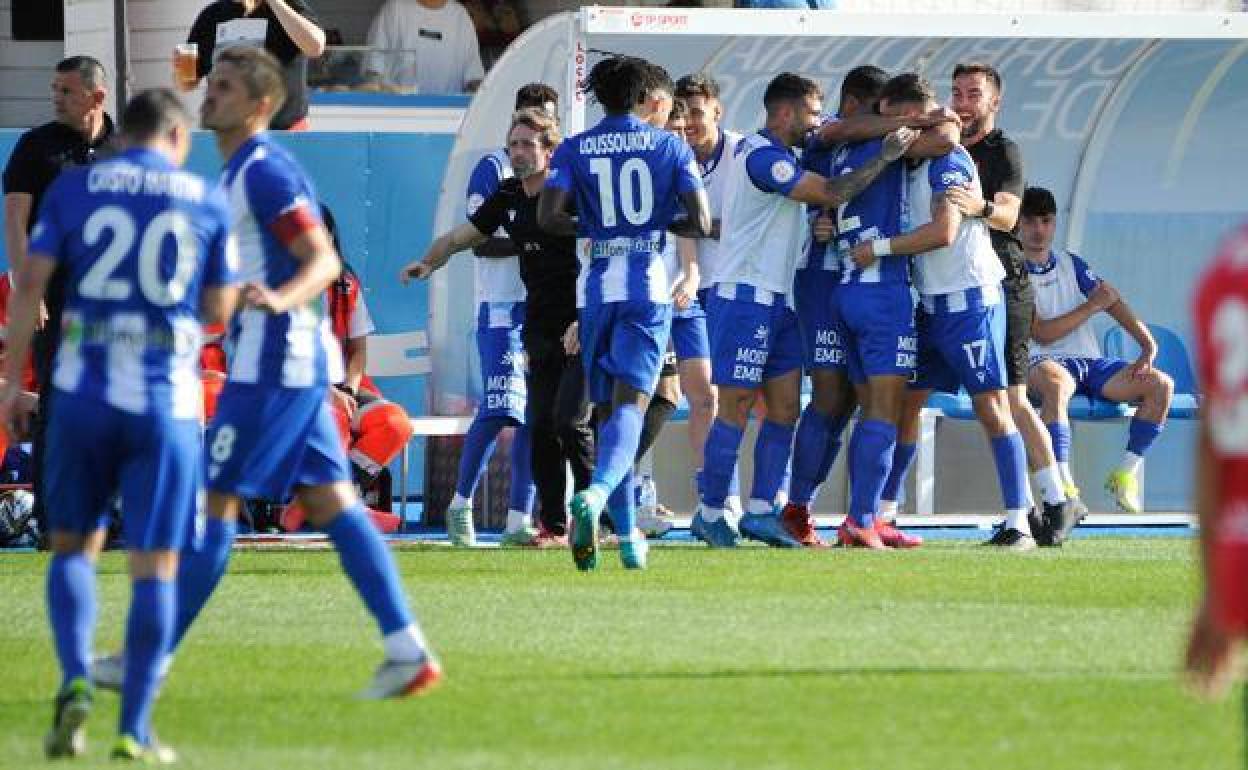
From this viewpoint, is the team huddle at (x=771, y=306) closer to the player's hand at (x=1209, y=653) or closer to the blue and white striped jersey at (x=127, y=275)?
the blue and white striped jersey at (x=127, y=275)

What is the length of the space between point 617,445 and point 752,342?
2.13 m

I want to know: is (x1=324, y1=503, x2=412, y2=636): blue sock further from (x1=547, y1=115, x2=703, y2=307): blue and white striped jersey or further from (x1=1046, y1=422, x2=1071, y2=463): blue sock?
(x1=1046, y1=422, x2=1071, y2=463): blue sock

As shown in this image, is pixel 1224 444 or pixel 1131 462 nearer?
pixel 1224 444

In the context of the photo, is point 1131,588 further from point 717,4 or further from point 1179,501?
point 717,4

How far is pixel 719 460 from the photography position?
563 inches

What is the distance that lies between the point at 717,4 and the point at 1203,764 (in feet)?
51.8

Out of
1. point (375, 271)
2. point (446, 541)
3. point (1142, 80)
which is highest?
point (1142, 80)

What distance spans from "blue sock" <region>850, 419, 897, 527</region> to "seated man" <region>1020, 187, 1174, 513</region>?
1.99 metres

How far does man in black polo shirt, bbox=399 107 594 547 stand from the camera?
553 inches

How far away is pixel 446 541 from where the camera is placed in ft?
50.8

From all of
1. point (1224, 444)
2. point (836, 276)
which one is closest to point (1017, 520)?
point (836, 276)

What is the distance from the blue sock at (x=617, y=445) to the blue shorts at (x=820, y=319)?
2132 mm

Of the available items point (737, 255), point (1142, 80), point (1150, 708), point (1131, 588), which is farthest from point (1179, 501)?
point (1150, 708)

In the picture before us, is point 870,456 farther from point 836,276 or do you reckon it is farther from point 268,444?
point 268,444
